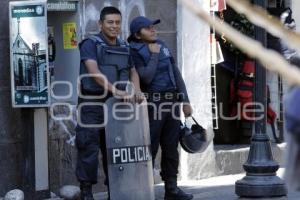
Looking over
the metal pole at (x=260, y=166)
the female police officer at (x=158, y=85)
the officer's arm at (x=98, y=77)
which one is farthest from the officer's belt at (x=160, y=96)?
the metal pole at (x=260, y=166)

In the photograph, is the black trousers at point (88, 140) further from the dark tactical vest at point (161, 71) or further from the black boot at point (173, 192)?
the black boot at point (173, 192)

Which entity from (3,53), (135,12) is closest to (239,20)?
(135,12)

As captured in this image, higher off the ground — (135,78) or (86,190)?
(135,78)

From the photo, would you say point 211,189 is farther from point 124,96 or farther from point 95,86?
point 95,86

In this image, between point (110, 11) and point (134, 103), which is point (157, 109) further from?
point (110, 11)

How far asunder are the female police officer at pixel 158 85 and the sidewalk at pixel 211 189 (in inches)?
31.8

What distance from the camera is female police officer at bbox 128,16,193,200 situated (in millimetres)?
7727

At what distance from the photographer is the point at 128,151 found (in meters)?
7.38

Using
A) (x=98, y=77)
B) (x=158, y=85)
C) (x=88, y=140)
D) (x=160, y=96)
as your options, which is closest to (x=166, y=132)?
(x=160, y=96)

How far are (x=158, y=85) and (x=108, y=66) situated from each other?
25.9 inches

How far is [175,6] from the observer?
9.45 metres

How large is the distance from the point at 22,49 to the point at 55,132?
109 cm

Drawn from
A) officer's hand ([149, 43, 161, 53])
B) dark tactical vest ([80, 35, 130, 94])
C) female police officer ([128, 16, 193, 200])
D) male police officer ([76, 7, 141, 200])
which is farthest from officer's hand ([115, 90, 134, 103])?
officer's hand ([149, 43, 161, 53])

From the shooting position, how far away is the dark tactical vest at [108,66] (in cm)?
728
